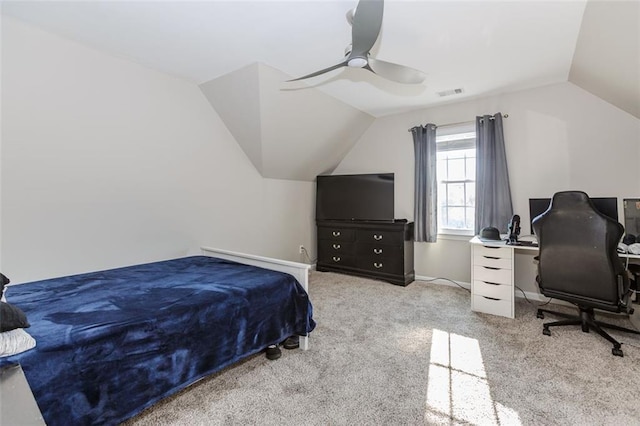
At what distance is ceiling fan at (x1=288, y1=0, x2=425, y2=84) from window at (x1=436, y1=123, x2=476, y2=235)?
2075 mm

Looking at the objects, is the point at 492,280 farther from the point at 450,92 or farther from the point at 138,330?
the point at 138,330

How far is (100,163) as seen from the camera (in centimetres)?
261

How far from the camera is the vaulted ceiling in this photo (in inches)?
79.5

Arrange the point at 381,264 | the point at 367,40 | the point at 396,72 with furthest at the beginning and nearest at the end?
the point at 381,264 < the point at 396,72 < the point at 367,40

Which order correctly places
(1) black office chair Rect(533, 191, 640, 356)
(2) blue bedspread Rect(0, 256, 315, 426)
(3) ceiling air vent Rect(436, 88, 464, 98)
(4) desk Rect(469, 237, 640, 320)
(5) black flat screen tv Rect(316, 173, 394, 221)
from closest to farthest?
(2) blue bedspread Rect(0, 256, 315, 426), (1) black office chair Rect(533, 191, 640, 356), (4) desk Rect(469, 237, 640, 320), (3) ceiling air vent Rect(436, 88, 464, 98), (5) black flat screen tv Rect(316, 173, 394, 221)

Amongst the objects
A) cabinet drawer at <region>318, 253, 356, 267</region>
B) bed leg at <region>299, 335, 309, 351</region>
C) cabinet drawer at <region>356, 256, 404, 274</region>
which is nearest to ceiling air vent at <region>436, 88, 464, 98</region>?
cabinet drawer at <region>356, 256, 404, 274</region>

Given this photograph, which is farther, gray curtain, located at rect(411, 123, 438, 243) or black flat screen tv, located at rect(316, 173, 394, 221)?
black flat screen tv, located at rect(316, 173, 394, 221)

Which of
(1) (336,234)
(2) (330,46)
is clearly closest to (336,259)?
(1) (336,234)

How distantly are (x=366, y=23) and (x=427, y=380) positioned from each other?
2253 millimetres

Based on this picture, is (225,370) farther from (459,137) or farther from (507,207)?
(459,137)

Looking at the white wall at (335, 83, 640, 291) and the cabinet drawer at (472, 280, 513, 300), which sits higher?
the white wall at (335, 83, 640, 291)

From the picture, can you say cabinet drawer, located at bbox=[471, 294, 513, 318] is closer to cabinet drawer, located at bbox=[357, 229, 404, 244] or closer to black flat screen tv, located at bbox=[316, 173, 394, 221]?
cabinet drawer, located at bbox=[357, 229, 404, 244]

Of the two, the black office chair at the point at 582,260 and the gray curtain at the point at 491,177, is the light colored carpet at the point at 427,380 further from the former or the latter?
the gray curtain at the point at 491,177

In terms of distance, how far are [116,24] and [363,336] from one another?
3.13 metres
